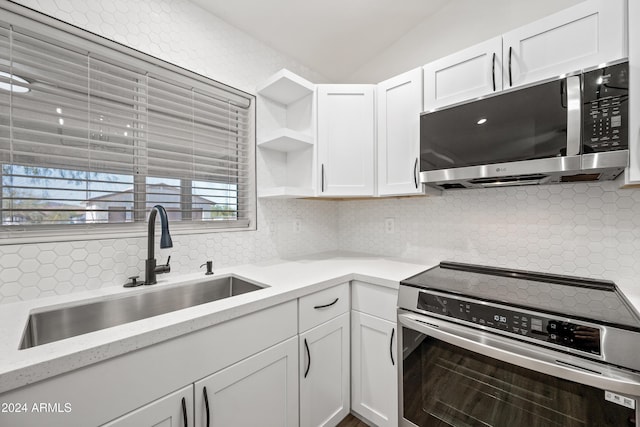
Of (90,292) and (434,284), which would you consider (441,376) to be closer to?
(434,284)

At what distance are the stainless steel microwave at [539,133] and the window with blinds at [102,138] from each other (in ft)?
4.70

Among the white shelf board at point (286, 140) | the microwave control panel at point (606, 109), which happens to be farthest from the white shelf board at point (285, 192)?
the microwave control panel at point (606, 109)

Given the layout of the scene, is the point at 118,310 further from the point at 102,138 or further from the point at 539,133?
the point at 539,133

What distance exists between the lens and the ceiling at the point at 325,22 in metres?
1.72

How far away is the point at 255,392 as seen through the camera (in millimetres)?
1102

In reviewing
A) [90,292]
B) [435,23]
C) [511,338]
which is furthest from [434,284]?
[435,23]

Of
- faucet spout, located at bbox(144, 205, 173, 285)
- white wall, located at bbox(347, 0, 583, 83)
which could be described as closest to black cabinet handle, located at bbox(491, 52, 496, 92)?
white wall, located at bbox(347, 0, 583, 83)

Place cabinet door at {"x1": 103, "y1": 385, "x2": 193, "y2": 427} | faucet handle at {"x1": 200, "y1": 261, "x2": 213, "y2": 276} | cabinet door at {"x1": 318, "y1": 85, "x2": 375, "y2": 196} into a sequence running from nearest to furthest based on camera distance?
cabinet door at {"x1": 103, "y1": 385, "x2": 193, "y2": 427}, faucet handle at {"x1": 200, "y1": 261, "x2": 213, "y2": 276}, cabinet door at {"x1": 318, "y1": 85, "x2": 375, "y2": 196}

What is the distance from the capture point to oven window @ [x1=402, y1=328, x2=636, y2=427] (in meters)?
0.87

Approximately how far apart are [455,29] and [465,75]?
26.6 inches

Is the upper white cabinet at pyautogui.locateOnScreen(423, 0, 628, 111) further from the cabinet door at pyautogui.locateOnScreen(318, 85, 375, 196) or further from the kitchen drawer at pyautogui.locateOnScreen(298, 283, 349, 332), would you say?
the kitchen drawer at pyautogui.locateOnScreen(298, 283, 349, 332)

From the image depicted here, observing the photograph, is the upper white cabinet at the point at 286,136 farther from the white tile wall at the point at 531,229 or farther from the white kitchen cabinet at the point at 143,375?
the white kitchen cabinet at the point at 143,375

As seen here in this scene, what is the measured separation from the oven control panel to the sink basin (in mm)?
914

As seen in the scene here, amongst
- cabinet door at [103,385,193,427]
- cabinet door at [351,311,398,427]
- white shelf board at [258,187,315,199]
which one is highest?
white shelf board at [258,187,315,199]
